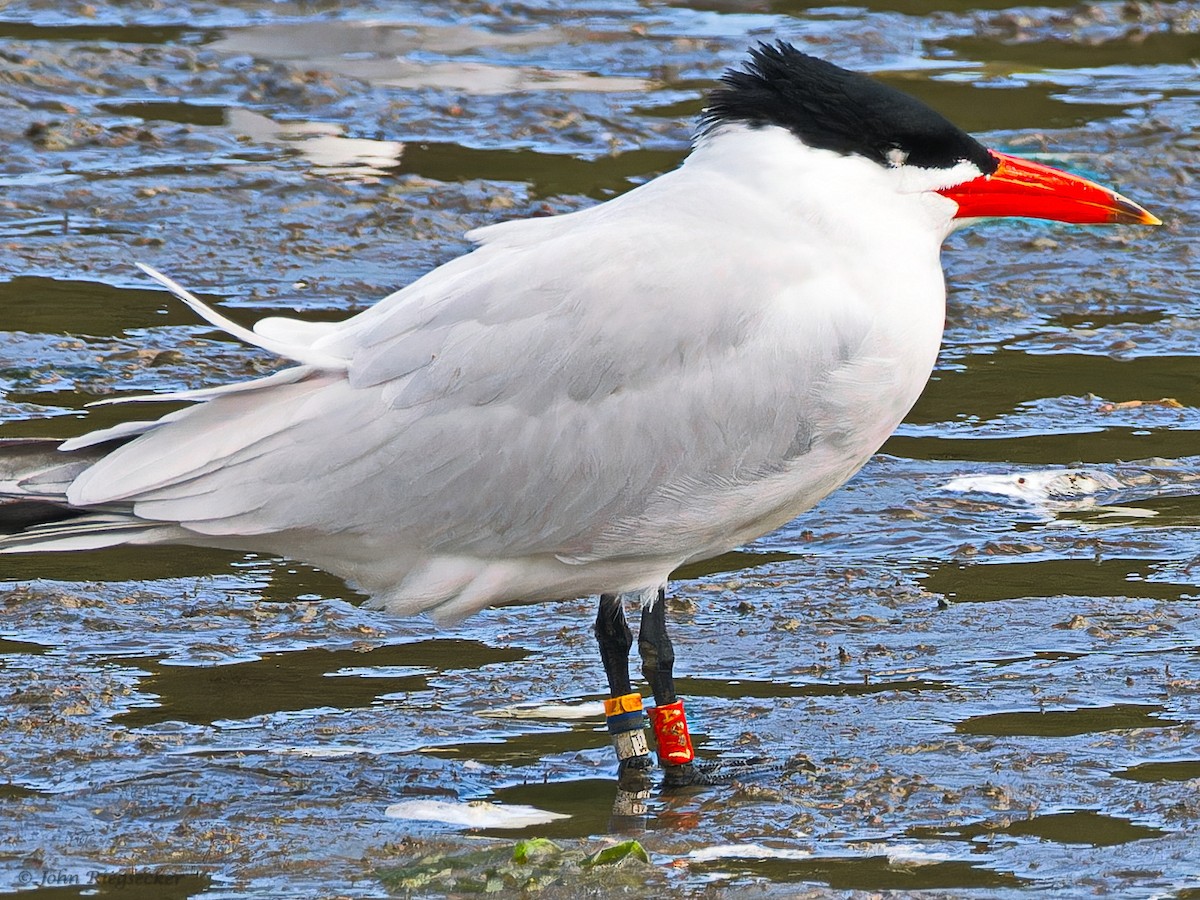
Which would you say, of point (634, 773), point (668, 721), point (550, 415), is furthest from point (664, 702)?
point (550, 415)

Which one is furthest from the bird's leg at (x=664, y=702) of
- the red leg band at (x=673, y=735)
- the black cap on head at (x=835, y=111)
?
the black cap on head at (x=835, y=111)

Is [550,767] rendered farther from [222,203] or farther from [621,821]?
[222,203]

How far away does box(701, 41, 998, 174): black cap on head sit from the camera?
17.6 feet

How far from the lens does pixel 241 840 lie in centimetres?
484

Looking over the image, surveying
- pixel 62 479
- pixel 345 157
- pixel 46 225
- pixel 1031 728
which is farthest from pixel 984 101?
pixel 62 479

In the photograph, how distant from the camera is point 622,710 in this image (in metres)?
5.50

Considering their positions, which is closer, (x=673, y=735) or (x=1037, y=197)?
(x=673, y=735)

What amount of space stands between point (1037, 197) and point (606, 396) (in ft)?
4.65

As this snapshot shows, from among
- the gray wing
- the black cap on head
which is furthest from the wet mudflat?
the black cap on head

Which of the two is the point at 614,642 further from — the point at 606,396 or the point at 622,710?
the point at 606,396

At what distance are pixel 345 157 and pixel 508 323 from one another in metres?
6.09

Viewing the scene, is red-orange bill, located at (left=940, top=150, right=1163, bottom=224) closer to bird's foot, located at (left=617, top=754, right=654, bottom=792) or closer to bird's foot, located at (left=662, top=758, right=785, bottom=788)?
bird's foot, located at (left=662, top=758, right=785, bottom=788)

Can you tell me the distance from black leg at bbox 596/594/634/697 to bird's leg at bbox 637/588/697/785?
0.19 feet

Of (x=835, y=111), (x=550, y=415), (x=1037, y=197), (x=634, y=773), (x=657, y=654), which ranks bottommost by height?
(x=634, y=773)
